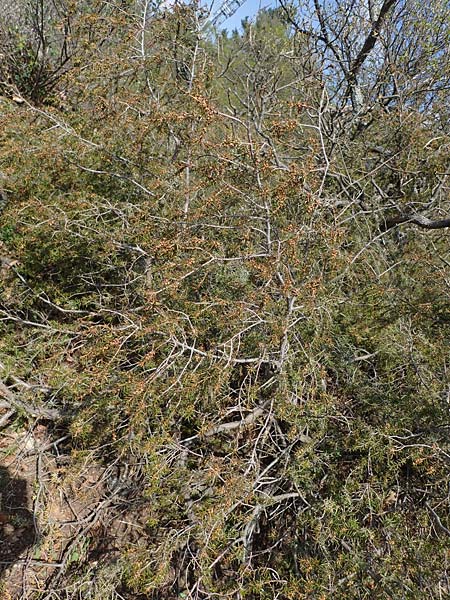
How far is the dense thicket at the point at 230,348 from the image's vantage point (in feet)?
6.46

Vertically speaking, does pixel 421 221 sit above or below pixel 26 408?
above

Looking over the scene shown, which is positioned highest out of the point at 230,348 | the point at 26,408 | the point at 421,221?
the point at 421,221

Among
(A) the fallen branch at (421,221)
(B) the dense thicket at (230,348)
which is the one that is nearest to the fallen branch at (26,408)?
(B) the dense thicket at (230,348)

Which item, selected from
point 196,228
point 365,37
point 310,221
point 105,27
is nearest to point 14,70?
point 105,27

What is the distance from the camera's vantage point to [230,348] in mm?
2020

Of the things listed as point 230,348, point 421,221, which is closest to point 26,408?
A: point 230,348

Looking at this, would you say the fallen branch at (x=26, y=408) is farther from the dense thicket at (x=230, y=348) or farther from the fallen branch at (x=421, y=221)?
the fallen branch at (x=421, y=221)

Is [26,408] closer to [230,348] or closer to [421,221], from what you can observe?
[230,348]

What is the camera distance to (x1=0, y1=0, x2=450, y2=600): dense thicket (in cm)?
197

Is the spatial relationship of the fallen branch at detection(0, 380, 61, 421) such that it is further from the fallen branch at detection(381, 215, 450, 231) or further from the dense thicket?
the fallen branch at detection(381, 215, 450, 231)

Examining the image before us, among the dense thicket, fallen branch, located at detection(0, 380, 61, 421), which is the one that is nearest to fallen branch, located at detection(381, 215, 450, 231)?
the dense thicket

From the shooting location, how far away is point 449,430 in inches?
79.1

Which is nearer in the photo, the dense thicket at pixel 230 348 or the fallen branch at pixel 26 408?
the dense thicket at pixel 230 348

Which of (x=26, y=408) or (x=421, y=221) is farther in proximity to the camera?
(x=421, y=221)
